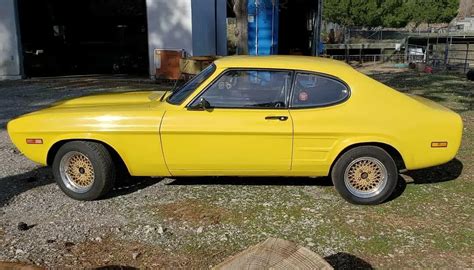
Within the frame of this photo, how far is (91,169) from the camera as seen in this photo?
15.6 feet

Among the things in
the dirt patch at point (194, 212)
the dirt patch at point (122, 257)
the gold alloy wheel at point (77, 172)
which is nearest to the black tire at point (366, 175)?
the dirt patch at point (194, 212)

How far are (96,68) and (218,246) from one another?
1995 cm

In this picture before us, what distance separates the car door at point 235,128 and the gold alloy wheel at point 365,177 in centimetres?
67

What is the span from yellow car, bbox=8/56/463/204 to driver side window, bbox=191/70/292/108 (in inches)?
0.4

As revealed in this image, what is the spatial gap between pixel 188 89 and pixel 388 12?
191 feet

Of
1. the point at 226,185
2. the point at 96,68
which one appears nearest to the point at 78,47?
the point at 96,68

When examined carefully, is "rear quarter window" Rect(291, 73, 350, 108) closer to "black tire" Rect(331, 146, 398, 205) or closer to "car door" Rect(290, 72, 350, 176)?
"car door" Rect(290, 72, 350, 176)

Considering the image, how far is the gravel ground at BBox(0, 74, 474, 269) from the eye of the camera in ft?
12.5

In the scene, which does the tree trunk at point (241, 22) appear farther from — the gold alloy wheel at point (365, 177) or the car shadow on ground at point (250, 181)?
the gold alloy wheel at point (365, 177)

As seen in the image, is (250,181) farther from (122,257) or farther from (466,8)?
(466,8)

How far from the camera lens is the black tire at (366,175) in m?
4.65

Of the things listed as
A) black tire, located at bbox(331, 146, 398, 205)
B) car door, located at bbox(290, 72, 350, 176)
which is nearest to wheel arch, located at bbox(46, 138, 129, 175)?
car door, located at bbox(290, 72, 350, 176)

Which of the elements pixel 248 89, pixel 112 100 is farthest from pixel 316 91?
pixel 112 100

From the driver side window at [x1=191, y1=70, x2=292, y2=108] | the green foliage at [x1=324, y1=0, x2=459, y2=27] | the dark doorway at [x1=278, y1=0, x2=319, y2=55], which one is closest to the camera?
the driver side window at [x1=191, y1=70, x2=292, y2=108]
